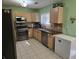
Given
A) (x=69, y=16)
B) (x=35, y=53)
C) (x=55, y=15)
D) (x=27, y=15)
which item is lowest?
(x=35, y=53)

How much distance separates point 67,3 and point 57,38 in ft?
5.51

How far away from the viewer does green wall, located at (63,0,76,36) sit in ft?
12.6

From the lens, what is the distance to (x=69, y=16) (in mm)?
4113

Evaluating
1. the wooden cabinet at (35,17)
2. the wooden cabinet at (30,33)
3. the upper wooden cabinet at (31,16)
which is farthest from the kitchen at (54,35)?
the wooden cabinet at (35,17)

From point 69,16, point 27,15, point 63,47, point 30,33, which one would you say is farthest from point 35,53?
point 27,15

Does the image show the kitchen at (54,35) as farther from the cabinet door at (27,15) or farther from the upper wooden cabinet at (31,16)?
the upper wooden cabinet at (31,16)

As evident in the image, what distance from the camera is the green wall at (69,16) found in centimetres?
385

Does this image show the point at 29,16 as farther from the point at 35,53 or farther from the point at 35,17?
the point at 35,53

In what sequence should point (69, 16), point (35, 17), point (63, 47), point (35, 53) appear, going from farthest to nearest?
point (35, 17), point (35, 53), point (69, 16), point (63, 47)

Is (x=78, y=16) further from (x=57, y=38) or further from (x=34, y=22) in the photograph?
(x=34, y=22)

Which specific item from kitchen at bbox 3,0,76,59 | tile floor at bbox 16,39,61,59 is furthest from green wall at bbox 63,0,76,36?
tile floor at bbox 16,39,61,59

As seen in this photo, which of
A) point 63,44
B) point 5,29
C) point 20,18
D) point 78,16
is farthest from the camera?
point 20,18

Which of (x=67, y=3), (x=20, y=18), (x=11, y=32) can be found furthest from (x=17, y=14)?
(x=11, y=32)

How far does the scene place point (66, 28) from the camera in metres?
4.31
